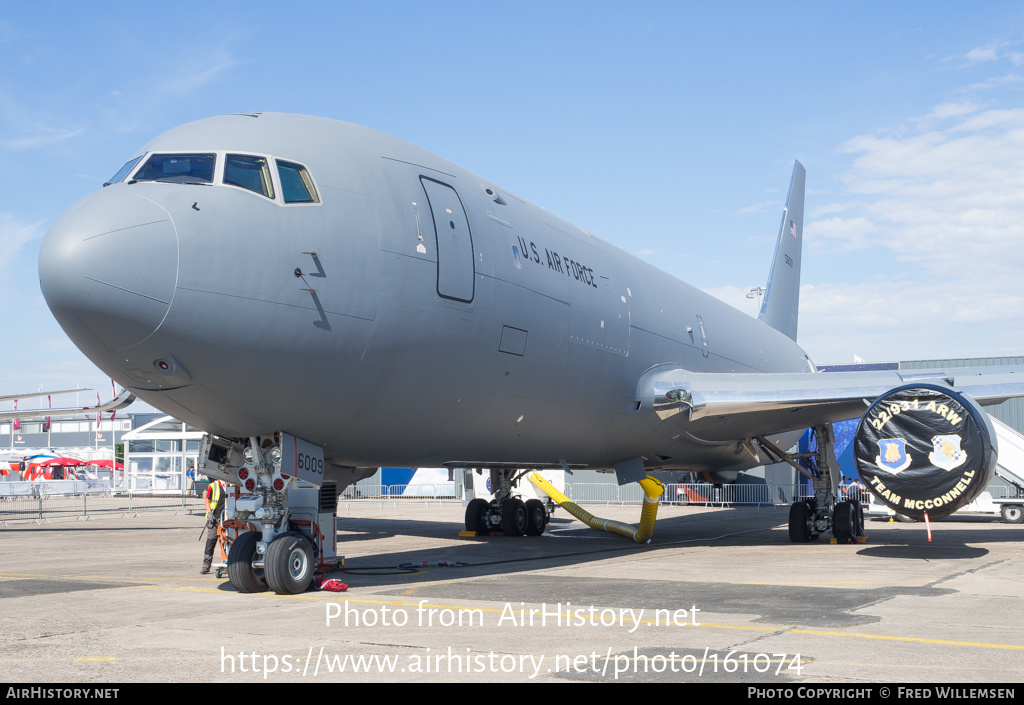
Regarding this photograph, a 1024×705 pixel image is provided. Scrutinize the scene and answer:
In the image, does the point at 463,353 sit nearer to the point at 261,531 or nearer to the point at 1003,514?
the point at 261,531

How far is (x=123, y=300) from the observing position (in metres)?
7.71

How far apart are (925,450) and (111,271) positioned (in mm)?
10070

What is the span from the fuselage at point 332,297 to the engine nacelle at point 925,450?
406cm

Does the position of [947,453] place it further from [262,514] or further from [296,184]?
[296,184]

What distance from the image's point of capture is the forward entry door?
993 cm

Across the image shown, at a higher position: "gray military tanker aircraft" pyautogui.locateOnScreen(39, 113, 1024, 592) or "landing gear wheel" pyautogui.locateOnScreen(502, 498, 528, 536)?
"gray military tanker aircraft" pyautogui.locateOnScreen(39, 113, 1024, 592)

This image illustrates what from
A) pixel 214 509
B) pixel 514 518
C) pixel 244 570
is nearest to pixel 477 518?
pixel 514 518

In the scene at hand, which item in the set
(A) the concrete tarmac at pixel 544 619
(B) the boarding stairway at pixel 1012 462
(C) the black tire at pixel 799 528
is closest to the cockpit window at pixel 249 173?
(A) the concrete tarmac at pixel 544 619

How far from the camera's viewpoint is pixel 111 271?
25.1 feet

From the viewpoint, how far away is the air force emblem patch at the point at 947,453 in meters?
11.6

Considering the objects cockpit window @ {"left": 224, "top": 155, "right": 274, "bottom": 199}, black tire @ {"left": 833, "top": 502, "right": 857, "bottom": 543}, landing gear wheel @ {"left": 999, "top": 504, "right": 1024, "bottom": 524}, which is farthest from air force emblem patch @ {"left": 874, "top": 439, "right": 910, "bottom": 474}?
landing gear wheel @ {"left": 999, "top": 504, "right": 1024, "bottom": 524}

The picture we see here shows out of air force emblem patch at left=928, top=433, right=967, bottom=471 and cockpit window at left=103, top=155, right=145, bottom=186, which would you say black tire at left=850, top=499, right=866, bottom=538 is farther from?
cockpit window at left=103, top=155, right=145, bottom=186

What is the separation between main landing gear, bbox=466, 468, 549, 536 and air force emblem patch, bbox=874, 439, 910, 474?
807cm

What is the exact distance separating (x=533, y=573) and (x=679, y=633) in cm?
477
